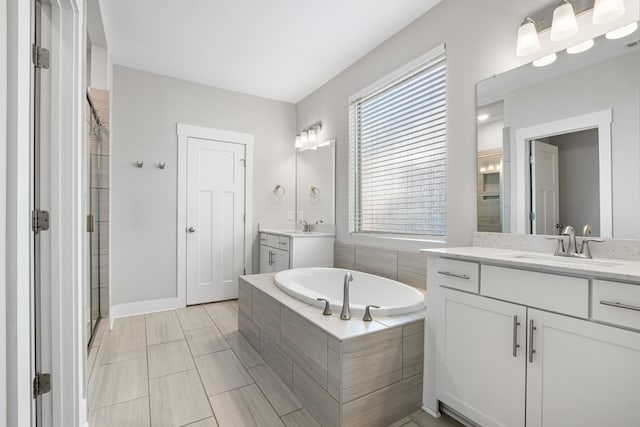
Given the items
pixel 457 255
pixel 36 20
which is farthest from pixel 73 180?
pixel 457 255

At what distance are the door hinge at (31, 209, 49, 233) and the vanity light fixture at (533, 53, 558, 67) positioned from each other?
243cm

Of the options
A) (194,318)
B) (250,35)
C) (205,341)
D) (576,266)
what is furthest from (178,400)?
(250,35)

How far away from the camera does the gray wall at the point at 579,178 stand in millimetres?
1513

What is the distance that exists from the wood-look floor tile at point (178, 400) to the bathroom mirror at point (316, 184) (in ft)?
6.76

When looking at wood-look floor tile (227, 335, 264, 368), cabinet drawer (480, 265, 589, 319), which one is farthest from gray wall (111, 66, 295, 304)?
cabinet drawer (480, 265, 589, 319)

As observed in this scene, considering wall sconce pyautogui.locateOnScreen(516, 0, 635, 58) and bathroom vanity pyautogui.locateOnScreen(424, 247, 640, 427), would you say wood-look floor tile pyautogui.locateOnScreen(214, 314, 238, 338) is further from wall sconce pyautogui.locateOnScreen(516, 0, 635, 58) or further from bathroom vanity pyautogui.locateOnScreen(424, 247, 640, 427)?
wall sconce pyautogui.locateOnScreen(516, 0, 635, 58)

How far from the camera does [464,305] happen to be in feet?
5.02

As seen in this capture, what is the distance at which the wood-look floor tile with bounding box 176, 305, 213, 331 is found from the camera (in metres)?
2.99

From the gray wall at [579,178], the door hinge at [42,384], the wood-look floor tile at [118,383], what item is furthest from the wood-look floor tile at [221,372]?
the gray wall at [579,178]

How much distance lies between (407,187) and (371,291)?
0.93m

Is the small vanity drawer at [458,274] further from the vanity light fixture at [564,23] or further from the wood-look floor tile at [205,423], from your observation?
the wood-look floor tile at [205,423]

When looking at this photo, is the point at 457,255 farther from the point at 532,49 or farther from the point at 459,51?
the point at 459,51

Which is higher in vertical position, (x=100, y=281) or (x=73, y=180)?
(x=73, y=180)

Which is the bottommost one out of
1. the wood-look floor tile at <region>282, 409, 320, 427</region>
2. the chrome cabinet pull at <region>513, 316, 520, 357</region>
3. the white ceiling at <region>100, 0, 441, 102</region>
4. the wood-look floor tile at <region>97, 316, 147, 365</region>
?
the wood-look floor tile at <region>97, 316, 147, 365</region>
